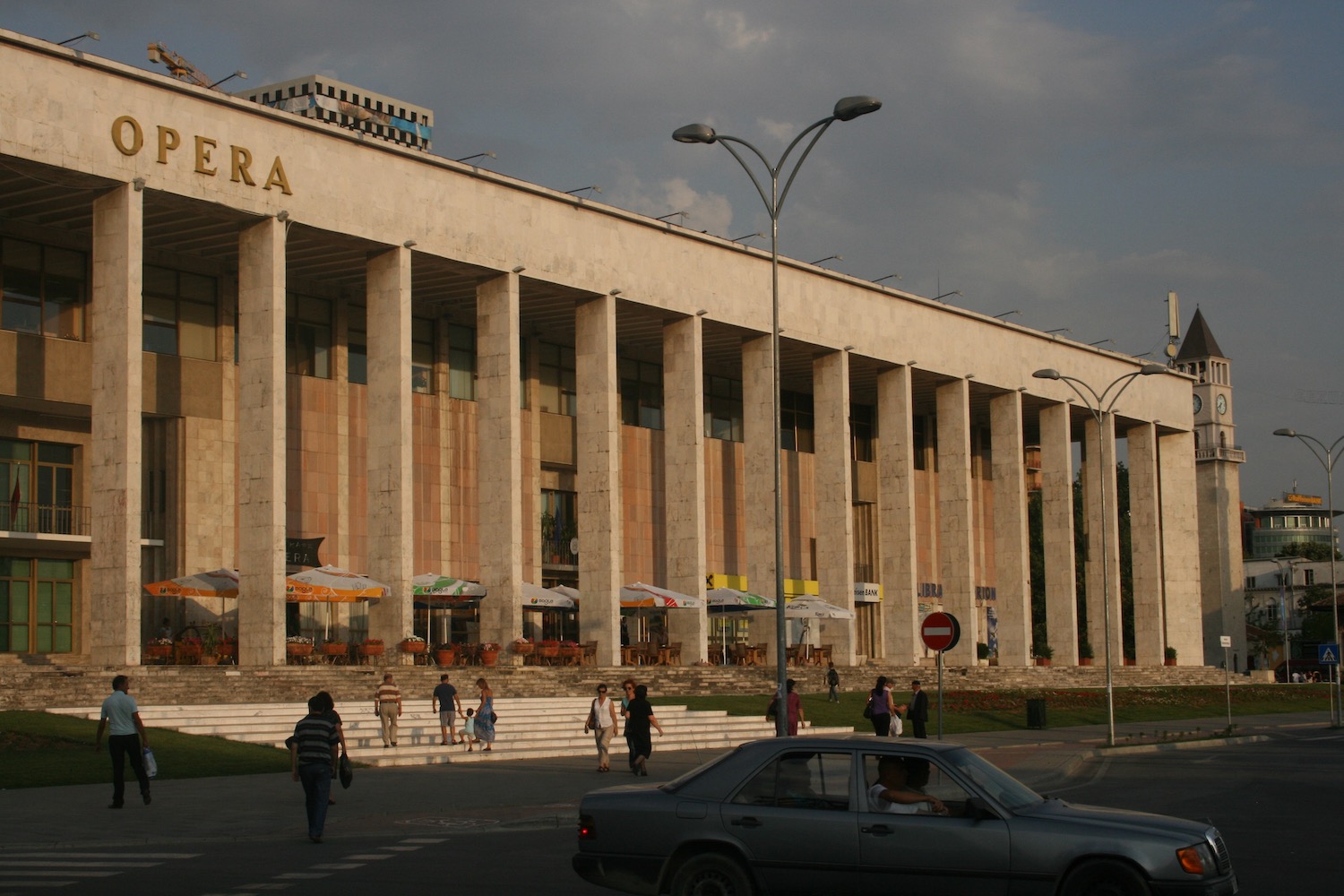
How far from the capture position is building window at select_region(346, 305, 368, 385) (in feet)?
158

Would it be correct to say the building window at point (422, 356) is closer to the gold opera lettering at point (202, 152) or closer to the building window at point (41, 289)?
the building window at point (41, 289)

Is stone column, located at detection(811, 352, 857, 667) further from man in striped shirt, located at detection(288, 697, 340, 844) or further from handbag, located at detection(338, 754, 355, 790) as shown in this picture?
man in striped shirt, located at detection(288, 697, 340, 844)

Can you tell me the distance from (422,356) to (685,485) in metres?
9.61

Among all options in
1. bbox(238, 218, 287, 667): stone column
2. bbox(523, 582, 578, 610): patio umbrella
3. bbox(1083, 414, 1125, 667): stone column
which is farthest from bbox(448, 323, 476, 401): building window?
bbox(1083, 414, 1125, 667): stone column

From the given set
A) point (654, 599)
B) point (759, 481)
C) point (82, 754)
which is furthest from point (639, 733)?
point (759, 481)

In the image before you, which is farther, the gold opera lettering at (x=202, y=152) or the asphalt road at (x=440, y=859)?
the gold opera lettering at (x=202, y=152)

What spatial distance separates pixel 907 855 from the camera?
10.6 meters

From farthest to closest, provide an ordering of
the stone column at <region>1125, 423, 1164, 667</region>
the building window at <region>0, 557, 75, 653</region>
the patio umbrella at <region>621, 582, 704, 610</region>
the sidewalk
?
the stone column at <region>1125, 423, 1164, 667</region> → the patio umbrella at <region>621, 582, 704, 610</region> → the building window at <region>0, 557, 75, 653</region> → the sidewalk

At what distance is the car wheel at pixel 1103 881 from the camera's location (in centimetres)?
1032

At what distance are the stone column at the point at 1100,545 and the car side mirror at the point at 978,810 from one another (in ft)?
173

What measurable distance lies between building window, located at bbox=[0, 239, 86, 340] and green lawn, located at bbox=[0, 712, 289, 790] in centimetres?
1545

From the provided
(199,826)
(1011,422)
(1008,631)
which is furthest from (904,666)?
(199,826)

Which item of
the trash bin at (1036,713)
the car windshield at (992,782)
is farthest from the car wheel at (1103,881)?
the trash bin at (1036,713)

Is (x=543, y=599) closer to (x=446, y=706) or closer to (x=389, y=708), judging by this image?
(x=446, y=706)
